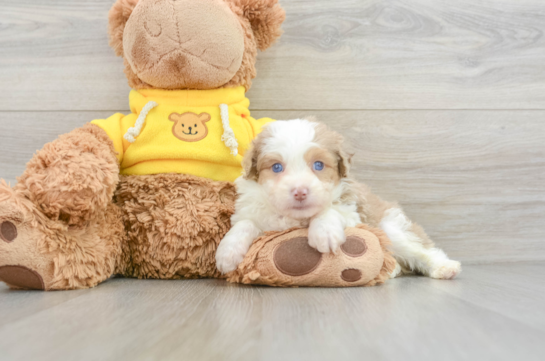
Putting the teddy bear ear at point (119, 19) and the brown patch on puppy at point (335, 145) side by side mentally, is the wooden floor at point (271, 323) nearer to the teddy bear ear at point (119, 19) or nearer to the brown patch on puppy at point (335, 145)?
the brown patch on puppy at point (335, 145)

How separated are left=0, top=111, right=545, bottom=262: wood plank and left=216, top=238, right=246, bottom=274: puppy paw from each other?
0.66m

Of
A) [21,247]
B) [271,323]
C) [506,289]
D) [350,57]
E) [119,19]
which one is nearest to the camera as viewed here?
[271,323]

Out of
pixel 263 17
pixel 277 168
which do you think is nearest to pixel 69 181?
pixel 277 168

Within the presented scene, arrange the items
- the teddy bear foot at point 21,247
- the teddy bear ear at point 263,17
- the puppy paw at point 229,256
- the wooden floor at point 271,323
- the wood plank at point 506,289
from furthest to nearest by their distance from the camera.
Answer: the teddy bear ear at point 263,17 → the puppy paw at point 229,256 → the teddy bear foot at point 21,247 → the wood plank at point 506,289 → the wooden floor at point 271,323

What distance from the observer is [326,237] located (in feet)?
3.26

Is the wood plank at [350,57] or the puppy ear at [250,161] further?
the wood plank at [350,57]

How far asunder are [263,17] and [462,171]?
917 millimetres

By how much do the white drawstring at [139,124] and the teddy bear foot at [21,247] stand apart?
0.34 metres

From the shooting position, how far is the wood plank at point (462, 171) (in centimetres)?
159

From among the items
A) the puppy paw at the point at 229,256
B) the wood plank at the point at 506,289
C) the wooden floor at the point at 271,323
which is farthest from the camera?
the puppy paw at the point at 229,256

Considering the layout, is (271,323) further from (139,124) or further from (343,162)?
(139,124)

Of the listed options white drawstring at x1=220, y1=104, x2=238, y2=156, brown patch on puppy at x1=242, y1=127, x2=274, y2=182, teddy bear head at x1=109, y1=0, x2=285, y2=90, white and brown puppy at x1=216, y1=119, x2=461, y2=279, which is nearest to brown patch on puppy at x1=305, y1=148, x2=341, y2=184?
white and brown puppy at x1=216, y1=119, x2=461, y2=279

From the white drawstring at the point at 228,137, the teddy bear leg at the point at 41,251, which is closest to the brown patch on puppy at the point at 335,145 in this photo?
the white drawstring at the point at 228,137

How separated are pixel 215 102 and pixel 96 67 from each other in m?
0.57
